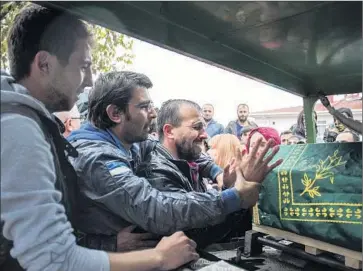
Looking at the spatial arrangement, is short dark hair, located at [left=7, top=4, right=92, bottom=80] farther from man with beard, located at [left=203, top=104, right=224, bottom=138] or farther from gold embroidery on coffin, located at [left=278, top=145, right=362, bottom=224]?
man with beard, located at [left=203, top=104, right=224, bottom=138]

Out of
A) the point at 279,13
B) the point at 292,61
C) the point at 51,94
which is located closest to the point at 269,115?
the point at 292,61

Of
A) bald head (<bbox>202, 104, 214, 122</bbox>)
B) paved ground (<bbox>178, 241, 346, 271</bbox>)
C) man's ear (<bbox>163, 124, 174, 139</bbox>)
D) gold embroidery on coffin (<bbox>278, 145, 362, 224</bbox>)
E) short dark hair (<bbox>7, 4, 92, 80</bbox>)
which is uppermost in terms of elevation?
short dark hair (<bbox>7, 4, 92, 80</bbox>)

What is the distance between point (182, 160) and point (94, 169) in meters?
0.48

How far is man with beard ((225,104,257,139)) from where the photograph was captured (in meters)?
1.94

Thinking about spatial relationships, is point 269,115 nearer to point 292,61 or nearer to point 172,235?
point 292,61

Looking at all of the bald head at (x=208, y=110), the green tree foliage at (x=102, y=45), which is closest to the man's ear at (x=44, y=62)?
the green tree foliage at (x=102, y=45)

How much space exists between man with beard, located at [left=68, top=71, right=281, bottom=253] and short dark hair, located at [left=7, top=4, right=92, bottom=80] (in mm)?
390

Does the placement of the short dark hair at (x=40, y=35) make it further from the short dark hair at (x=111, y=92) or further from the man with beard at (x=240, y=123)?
the man with beard at (x=240, y=123)

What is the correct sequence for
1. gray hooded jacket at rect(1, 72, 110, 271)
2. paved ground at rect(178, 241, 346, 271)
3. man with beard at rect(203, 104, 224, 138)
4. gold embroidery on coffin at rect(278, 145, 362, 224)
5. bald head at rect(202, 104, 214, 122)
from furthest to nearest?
man with beard at rect(203, 104, 224, 138), bald head at rect(202, 104, 214, 122), paved ground at rect(178, 241, 346, 271), gold embroidery on coffin at rect(278, 145, 362, 224), gray hooded jacket at rect(1, 72, 110, 271)

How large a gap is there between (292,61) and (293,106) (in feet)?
1.59

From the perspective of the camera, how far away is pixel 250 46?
1717 mm

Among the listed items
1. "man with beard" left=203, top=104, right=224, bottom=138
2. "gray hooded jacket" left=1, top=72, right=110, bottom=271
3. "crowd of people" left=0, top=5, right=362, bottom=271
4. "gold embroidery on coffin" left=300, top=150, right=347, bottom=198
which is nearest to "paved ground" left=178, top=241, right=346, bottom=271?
"crowd of people" left=0, top=5, right=362, bottom=271

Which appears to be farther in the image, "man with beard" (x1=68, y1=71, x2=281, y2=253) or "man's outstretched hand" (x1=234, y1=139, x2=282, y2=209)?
"man's outstretched hand" (x1=234, y1=139, x2=282, y2=209)

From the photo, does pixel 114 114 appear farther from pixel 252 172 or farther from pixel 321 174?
pixel 321 174
